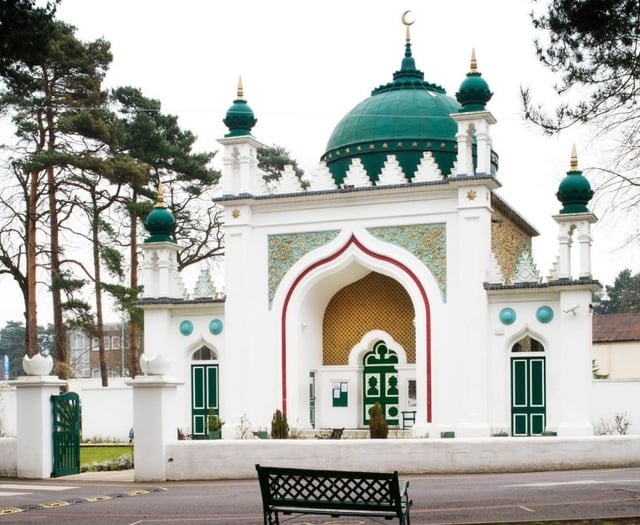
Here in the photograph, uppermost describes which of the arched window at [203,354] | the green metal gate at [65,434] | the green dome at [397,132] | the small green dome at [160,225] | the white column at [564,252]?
the green dome at [397,132]

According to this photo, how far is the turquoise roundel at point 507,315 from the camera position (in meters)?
22.9

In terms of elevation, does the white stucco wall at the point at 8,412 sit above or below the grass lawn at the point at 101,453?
above

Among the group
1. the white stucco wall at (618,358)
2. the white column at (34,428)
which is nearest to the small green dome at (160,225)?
the white column at (34,428)

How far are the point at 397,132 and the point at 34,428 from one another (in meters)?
12.8

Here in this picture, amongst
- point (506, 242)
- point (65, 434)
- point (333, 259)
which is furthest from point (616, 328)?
point (65, 434)

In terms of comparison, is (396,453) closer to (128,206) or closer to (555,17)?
(555,17)

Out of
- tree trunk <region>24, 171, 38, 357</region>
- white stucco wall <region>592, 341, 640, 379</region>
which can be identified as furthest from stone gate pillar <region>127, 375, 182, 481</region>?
white stucco wall <region>592, 341, 640, 379</region>

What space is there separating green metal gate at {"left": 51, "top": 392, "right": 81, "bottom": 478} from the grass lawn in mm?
3078

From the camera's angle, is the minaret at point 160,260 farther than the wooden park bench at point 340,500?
Yes

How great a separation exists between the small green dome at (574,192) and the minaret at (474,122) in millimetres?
1723

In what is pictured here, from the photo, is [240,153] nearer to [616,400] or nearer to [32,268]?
[32,268]

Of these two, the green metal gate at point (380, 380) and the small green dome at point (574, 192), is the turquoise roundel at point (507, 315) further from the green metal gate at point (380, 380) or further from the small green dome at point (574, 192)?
the green metal gate at point (380, 380)

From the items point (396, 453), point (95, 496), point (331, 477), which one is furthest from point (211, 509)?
point (396, 453)

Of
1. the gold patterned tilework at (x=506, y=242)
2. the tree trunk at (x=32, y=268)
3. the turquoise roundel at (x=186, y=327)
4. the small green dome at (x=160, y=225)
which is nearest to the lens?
the gold patterned tilework at (x=506, y=242)
